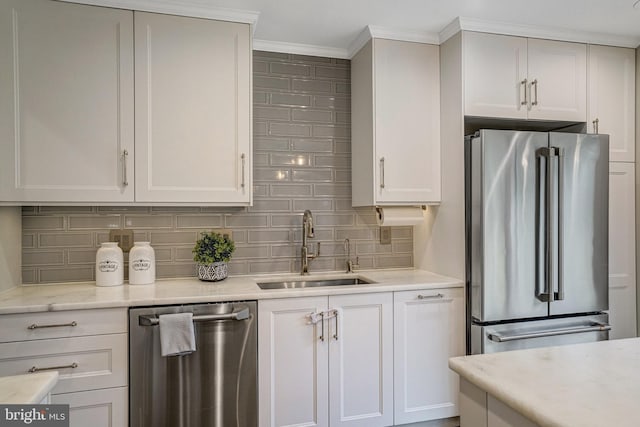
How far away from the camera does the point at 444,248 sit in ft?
8.91

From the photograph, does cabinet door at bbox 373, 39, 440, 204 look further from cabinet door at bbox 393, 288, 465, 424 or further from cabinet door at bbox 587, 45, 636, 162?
cabinet door at bbox 587, 45, 636, 162

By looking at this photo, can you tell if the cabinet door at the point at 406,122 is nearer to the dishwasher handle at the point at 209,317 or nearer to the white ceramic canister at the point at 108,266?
the dishwasher handle at the point at 209,317

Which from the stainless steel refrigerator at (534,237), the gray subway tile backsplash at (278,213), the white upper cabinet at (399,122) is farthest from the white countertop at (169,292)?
the white upper cabinet at (399,122)

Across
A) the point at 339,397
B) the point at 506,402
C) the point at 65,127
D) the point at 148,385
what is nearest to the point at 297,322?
the point at 339,397

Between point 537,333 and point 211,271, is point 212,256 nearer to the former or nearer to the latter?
point 211,271

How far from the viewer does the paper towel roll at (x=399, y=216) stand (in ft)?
9.05

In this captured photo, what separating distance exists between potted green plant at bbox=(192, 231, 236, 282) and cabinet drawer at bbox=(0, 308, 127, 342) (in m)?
0.56

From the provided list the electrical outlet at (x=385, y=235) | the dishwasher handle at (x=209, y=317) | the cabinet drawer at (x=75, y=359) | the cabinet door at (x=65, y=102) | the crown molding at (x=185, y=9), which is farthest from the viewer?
the electrical outlet at (x=385, y=235)

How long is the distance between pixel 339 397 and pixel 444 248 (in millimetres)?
1107

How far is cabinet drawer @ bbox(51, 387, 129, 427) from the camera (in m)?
1.92

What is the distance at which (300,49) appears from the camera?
9.37 feet

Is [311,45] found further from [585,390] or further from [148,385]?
[585,390]

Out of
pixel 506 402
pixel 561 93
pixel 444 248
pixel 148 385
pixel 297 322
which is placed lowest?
pixel 148 385

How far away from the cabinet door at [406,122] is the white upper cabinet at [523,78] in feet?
0.85
